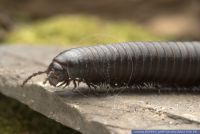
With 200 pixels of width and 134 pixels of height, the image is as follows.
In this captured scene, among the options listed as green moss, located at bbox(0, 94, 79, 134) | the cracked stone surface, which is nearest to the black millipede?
the cracked stone surface

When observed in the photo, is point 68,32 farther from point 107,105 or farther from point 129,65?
point 107,105

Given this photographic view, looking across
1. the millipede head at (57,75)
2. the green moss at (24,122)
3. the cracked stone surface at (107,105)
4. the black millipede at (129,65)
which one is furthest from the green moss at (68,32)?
the millipede head at (57,75)

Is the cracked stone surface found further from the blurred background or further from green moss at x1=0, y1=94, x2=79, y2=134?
the blurred background

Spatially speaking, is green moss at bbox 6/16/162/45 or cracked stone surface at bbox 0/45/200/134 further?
green moss at bbox 6/16/162/45

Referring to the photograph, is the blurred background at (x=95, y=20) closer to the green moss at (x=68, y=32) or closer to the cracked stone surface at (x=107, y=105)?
the green moss at (x=68, y=32)

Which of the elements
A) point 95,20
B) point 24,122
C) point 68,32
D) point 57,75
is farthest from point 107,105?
point 95,20

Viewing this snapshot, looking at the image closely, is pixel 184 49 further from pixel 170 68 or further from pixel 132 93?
pixel 132 93

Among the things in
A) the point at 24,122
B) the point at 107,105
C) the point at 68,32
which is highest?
the point at 68,32
